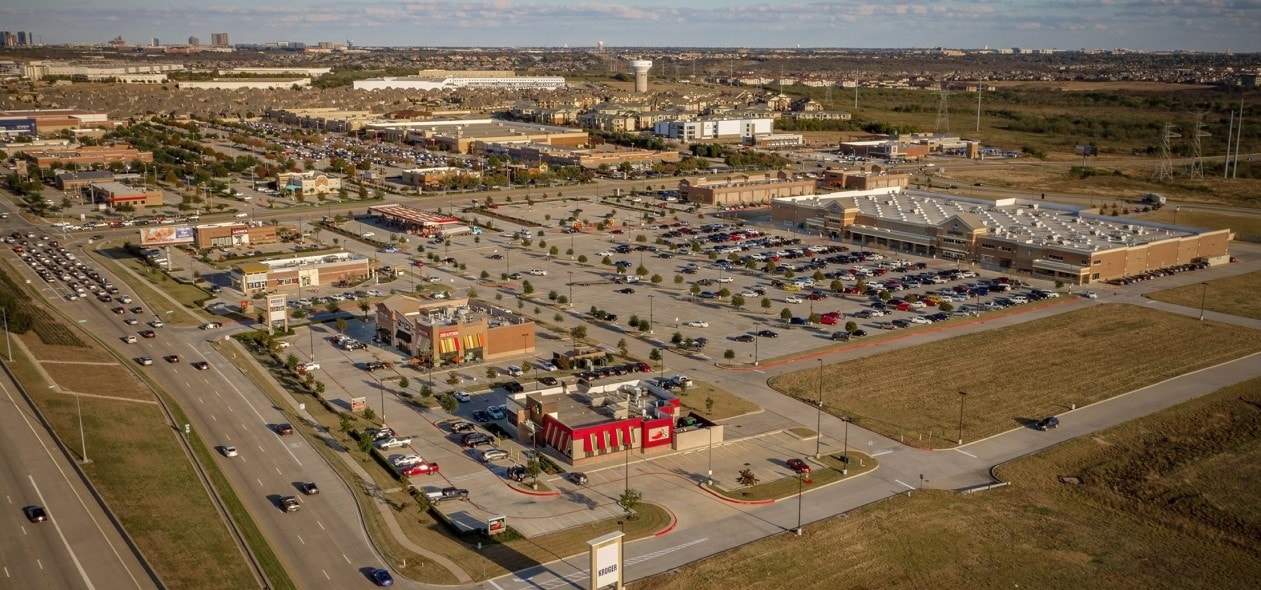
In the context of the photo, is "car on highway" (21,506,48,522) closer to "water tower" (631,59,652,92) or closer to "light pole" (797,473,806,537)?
"light pole" (797,473,806,537)

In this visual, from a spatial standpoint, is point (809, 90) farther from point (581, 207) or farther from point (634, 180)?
point (581, 207)

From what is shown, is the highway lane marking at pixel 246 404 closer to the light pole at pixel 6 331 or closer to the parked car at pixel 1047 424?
the light pole at pixel 6 331

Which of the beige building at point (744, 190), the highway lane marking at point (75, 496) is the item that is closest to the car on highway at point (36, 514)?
the highway lane marking at point (75, 496)

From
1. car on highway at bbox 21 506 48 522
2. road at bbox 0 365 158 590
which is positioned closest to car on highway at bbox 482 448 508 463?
road at bbox 0 365 158 590

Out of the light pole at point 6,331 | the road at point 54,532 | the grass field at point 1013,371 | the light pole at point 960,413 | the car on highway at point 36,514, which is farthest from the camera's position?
the light pole at point 6,331

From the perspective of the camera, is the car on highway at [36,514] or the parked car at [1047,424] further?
the parked car at [1047,424]

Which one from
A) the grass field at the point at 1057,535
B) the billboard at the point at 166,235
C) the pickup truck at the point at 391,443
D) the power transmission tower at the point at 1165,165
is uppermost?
the power transmission tower at the point at 1165,165

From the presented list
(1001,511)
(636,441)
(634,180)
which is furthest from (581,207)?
(1001,511)
